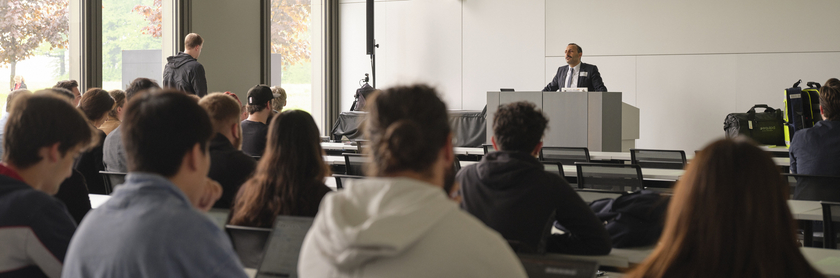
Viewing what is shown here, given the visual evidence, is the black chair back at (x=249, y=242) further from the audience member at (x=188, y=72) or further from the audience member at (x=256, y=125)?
the audience member at (x=188, y=72)

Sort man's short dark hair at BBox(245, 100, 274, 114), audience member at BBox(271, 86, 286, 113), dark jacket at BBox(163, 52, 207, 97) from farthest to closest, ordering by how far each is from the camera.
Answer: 1. dark jacket at BBox(163, 52, 207, 97)
2. audience member at BBox(271, 86, 286, 113)
3. man's short dark hair at BBox(245, 100, 274, 114)

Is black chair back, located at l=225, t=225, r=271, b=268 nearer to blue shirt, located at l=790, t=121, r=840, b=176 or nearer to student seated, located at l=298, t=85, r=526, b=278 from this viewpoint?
student seated, located at l=298, t=85, r=526, b=278

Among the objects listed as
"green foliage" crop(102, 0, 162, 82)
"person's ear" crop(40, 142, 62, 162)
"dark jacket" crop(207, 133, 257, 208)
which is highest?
"green foliage" crop(102, 0, 162, 82)

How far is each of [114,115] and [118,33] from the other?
12.2 feet

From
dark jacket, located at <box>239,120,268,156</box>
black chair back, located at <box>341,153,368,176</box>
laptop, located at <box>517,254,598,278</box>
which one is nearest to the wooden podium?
black chair back, located at <box>341,153,368,176</box>

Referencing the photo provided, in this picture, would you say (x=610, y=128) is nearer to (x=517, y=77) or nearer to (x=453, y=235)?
(x=517, y=77)

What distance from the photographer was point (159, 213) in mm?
1134

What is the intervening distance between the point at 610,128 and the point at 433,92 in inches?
249

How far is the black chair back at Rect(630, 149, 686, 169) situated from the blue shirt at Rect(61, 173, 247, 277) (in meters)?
4.15

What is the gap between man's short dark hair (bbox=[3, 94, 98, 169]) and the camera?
64.8 inches

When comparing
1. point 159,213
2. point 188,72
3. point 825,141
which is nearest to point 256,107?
point 188,72

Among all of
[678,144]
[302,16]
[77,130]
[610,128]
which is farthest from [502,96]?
[77,130]

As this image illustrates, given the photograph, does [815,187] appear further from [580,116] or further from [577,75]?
[577,75]

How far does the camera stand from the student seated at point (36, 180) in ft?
4.87
